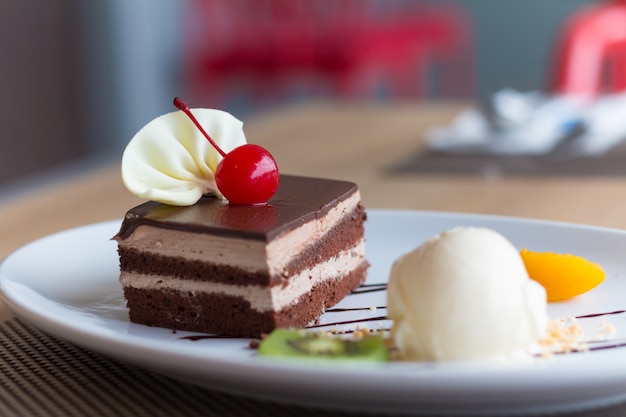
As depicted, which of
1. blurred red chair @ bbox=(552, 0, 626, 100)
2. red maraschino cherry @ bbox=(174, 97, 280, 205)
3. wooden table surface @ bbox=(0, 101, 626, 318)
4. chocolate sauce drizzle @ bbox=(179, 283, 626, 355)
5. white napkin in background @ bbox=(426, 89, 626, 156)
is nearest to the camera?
chocolate sauce drizzle @ bbox=(179, 283, 626, 355)

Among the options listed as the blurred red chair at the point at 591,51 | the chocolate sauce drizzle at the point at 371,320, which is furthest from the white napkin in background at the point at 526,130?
the chocolate sauce drizzle at the point at 371,320

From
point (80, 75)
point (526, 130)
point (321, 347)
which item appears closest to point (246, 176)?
point (321, 347)

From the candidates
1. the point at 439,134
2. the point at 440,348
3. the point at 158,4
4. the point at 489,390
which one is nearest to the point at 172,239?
the point at 440,348

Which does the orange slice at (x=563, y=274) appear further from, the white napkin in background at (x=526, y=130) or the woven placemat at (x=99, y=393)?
the white napkin in background at (x=526, y=130)

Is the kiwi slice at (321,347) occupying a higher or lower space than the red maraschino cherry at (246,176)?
lower

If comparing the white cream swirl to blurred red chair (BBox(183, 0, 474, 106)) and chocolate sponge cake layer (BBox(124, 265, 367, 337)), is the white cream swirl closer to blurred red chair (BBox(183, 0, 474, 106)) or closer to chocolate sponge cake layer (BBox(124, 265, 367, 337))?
chocolate sponge cake layer (BBox(124, 265, 367, 337))

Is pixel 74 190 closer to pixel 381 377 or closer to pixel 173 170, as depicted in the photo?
pixel 173 170

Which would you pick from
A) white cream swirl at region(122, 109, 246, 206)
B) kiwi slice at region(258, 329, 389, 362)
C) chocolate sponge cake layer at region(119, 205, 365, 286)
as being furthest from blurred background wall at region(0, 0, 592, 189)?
kiwi slice at region(258, 329, 389, 362)
